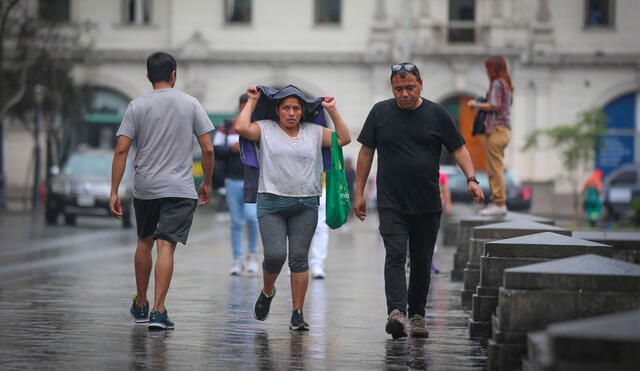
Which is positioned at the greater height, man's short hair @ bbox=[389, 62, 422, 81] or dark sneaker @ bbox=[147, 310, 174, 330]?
man's short hair @ bbox=[389, 62, 422, 81]

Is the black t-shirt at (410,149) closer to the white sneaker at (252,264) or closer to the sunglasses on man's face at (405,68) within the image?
the sunglasses on man's face at (405,68)

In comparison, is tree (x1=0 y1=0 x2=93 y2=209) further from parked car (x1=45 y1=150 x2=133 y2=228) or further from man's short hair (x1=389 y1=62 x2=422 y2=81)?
man's short hair (x1=389 y1=62 x2=422 y2=81)

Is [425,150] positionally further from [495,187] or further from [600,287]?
[495,187]

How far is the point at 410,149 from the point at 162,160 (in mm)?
1755

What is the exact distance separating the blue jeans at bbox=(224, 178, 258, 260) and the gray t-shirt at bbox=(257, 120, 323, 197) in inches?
210

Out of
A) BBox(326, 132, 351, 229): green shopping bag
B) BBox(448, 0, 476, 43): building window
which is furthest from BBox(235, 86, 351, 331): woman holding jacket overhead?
BBox(448, 0, 476, 43): building window

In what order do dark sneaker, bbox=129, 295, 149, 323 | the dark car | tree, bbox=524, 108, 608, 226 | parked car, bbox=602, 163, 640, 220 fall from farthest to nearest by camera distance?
1. tree, bbox=524, 108, 608, 226
2. parked car, bbox=602, 163, 640, 220
3. the dark car
4. dark sneaker, bbox=129, 295, 149, 323

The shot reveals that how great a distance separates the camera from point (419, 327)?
32.0 ft

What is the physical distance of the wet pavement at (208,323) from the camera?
8.33 m

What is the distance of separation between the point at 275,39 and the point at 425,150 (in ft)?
130

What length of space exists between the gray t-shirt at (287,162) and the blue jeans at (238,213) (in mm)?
5328

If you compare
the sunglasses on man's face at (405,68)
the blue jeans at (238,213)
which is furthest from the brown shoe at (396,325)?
the blue jeans at (238,213)

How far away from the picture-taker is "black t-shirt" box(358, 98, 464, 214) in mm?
9781

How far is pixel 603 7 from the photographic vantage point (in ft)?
159
